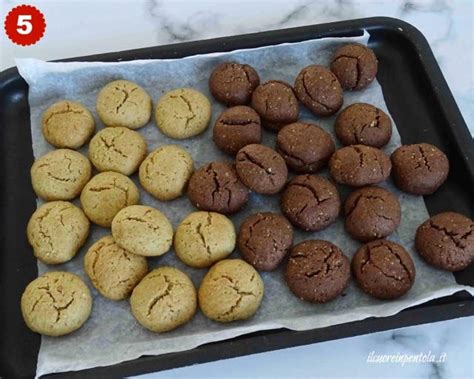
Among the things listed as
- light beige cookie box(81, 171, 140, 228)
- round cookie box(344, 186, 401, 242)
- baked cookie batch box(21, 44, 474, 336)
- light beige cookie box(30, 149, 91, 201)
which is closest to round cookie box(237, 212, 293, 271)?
baked cookie batch box(21, 44, 474, 336)

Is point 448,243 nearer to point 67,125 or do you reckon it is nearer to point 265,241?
point 265,241

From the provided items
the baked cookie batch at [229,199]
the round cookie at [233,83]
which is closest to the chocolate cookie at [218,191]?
the baked cookie batch at [229,199]

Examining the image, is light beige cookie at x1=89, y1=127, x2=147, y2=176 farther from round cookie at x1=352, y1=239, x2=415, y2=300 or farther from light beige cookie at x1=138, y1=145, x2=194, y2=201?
round cookie at x1=352, y1=239, x2=415, y2=300

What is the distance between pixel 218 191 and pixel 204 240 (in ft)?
0.38

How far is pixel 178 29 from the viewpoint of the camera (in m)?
1.81

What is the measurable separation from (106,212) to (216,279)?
28 centimetres

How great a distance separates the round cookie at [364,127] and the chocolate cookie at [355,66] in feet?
0.30

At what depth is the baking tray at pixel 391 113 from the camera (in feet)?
3.88

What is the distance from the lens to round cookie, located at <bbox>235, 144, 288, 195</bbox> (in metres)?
1.35

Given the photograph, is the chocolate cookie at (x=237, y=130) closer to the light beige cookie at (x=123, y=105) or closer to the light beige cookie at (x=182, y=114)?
the light beige cookie at (x=182, y=114)

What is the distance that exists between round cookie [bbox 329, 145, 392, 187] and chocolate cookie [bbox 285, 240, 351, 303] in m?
0.16

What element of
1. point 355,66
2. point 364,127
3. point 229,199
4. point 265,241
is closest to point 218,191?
point 229,199

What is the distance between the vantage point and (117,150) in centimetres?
145

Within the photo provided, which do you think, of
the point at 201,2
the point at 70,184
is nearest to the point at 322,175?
the point at 70,184
